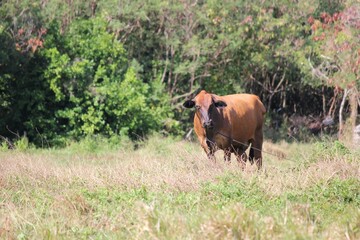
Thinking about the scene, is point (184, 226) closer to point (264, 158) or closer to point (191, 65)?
point (264, 158)

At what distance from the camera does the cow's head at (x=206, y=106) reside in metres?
13.5

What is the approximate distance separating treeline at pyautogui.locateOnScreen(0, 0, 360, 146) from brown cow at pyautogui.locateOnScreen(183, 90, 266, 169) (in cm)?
643

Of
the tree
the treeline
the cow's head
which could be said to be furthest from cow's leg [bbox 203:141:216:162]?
the tree

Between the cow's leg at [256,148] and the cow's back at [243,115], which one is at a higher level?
the cow's back at [243,115]

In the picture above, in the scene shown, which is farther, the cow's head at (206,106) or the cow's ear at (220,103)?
the cow's ear at (220,103)

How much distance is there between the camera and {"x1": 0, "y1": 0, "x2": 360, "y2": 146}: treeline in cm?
2120

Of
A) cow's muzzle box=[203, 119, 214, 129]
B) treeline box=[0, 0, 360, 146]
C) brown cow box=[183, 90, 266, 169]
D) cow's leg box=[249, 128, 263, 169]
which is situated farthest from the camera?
treeline box=[0, 0, 360, 146]

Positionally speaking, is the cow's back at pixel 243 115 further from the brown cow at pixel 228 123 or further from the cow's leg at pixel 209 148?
the cow's leg at pixel 209 148

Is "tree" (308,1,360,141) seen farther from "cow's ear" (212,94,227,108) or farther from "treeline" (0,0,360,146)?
"cow's ear" (212,94,227,108)

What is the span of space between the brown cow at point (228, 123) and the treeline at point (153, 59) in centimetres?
643

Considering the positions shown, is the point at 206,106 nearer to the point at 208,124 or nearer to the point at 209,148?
the point at 208,124

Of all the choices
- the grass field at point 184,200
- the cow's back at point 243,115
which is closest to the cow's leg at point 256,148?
the cow's back at point 243,115

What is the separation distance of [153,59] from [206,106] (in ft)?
41.1

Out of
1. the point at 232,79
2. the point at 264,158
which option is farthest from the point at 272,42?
the point at 264,158
